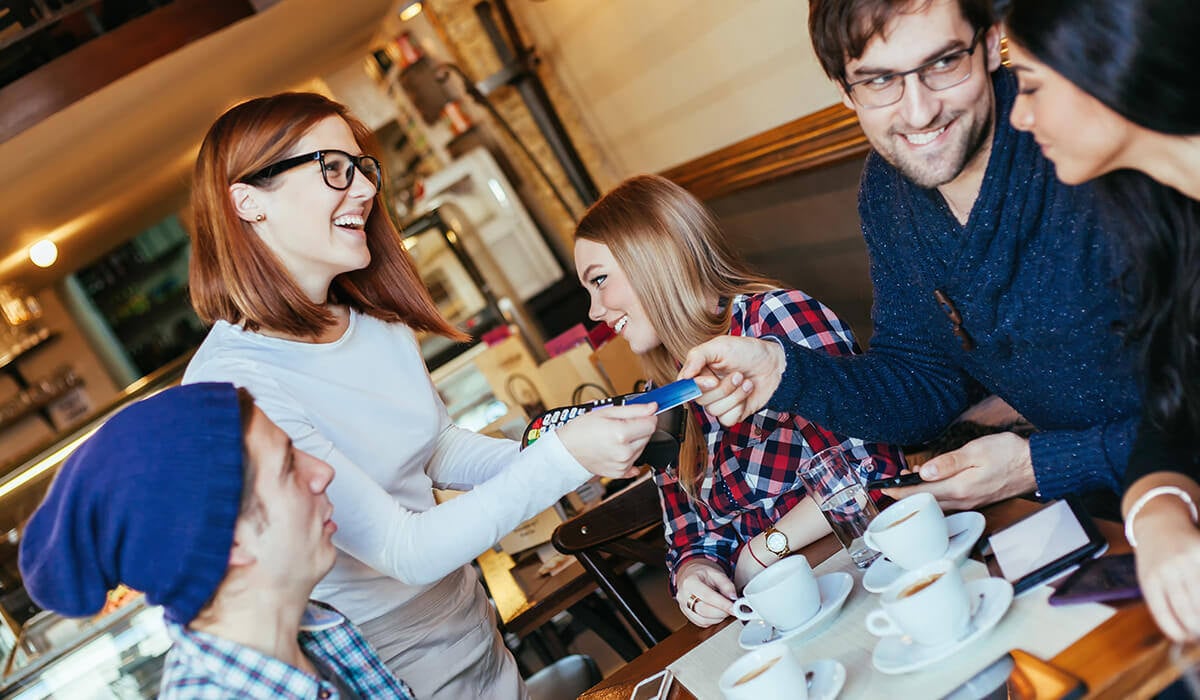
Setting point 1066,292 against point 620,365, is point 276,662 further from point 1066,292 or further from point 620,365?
point 620,365

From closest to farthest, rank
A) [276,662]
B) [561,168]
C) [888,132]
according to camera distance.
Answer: [276,662] < [888,132] < [561,168]

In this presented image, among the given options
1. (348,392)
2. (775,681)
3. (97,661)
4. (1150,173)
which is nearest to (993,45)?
(1150,173)

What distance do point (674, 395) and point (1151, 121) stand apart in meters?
0.77

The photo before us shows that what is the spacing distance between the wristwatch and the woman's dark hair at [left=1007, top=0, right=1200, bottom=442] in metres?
0.76

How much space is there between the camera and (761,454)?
2098 millimetres

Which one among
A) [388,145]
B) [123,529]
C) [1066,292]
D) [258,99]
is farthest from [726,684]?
[388,145]

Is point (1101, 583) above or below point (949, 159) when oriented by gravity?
below

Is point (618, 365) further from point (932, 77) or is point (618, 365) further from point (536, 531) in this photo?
point (932, 77)

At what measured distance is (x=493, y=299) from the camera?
454 centimetres

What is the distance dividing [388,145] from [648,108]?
13.1 ft

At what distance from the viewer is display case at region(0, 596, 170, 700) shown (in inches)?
109

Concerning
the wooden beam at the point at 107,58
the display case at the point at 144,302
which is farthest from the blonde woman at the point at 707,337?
the display case at the point at 144,302

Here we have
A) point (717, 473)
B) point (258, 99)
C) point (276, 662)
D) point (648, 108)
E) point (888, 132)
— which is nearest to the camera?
point (276, 662)

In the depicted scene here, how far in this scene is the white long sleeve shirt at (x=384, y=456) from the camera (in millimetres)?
1605
